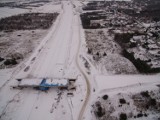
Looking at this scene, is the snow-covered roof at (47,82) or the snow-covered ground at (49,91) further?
the snow-covered roof at (47,82)

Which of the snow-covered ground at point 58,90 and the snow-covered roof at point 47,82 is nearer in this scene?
the snow-covered ground at point 58,90

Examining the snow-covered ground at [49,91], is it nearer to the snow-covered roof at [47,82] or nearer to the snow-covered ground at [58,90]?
the snow-covered ground at [58,90]

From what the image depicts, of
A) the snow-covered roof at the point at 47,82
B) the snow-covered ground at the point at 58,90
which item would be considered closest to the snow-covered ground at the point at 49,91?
the snow-covered ground at the point at 58,90

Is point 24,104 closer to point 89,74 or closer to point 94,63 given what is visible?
point 89,74

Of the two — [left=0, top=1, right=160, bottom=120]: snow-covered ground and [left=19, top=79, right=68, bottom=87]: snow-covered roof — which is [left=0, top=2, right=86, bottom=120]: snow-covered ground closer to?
[left=0, top=1, right=160, bottom=120]: snow-covered ground

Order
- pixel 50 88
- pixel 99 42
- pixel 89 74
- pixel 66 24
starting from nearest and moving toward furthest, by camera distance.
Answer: pixel 50 88 → pixel 89 74 → pixel 99 42 → pixel 66 24

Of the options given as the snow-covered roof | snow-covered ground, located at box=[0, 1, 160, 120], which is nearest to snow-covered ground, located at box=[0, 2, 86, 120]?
snow-covered ground, located at box=[0, 1, 160, 120]

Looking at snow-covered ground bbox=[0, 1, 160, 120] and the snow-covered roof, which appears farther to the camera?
the snow-covered roof

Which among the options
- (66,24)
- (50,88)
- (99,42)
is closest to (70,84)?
(50,88)

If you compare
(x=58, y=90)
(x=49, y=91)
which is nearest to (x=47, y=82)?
(x=49, y=91)

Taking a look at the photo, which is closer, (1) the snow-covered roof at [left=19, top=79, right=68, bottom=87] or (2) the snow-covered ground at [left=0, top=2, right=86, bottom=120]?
(2) the snow-covered ground at [left=0, top=2, right=86, bottom=120]

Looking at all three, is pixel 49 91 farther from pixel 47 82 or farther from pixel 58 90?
pixel 47 82
